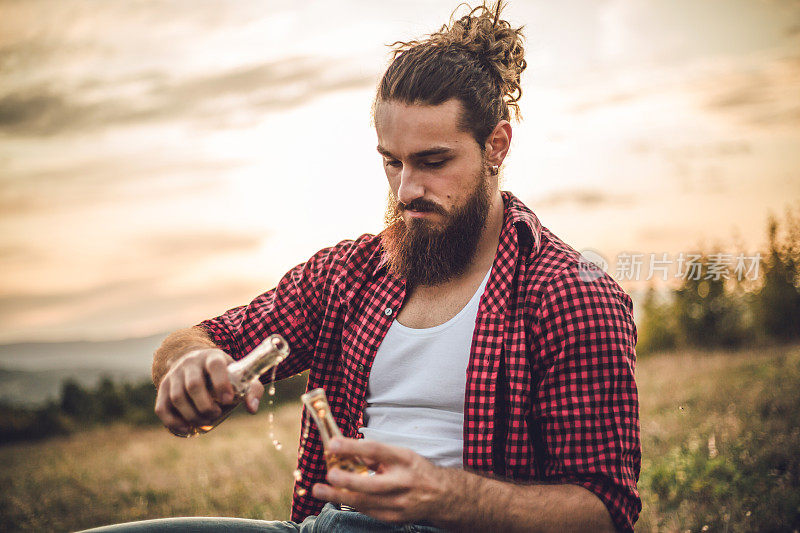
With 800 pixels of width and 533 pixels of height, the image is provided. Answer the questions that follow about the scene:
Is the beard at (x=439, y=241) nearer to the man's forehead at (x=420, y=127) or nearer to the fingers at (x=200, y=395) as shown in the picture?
the man's forehead at (x=420, y=127)

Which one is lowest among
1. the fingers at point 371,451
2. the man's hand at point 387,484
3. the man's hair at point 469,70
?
the man's hand at point 387,484

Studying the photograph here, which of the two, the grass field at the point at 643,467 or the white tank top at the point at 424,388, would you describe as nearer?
the white tank top at the point at 424,388

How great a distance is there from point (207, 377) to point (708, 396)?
21.4ft

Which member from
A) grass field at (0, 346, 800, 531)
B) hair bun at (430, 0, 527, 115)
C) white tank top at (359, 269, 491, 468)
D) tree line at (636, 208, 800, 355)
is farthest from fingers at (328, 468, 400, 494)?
tree line at (636, 208, 800, 355)

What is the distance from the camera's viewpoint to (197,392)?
1.80m

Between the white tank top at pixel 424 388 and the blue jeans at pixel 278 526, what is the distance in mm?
286

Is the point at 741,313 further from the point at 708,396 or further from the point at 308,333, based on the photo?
the point at 308,333

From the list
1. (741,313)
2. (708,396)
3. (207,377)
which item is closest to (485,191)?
(207,377)

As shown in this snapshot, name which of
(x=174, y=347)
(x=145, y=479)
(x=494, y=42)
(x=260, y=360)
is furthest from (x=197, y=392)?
(x=145, y=479)

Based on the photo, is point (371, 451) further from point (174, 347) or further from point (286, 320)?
point (286, 320)

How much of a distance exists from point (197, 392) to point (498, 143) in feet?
5.98

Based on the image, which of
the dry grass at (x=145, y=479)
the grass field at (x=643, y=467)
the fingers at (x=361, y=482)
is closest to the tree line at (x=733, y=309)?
the grass field at (x=643, y=467)

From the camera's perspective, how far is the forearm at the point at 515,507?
1.80m

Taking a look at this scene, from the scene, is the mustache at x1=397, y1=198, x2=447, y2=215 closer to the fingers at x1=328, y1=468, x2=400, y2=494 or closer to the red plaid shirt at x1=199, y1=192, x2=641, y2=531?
the red plaid shirt at x1=199, y1=192, x2=641, y2=531
